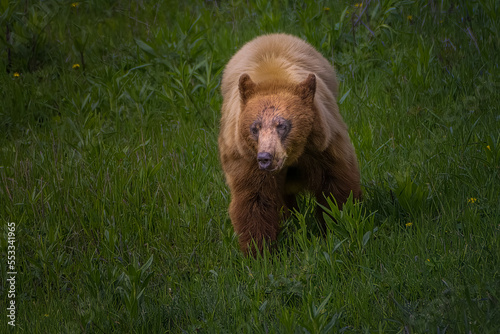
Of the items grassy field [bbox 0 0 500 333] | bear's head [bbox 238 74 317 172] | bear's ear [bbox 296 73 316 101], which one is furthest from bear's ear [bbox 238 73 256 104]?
grassy field [bbox 0 0 500 333]

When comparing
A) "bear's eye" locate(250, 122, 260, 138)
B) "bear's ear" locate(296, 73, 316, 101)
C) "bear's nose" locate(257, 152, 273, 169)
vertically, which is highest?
"bear's ear" locate(296, 73, 316, 101)

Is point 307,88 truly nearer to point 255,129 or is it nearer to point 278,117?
point 278,117

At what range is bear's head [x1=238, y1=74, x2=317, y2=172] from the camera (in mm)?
3637

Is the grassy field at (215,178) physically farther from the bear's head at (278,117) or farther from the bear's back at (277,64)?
the bear's back at (277,64)

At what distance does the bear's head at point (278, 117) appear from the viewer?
3.64 meters

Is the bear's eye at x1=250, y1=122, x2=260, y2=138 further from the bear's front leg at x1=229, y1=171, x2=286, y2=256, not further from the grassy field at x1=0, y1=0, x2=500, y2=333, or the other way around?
the grassy field at x1=0, y1=0, x2=500, y2=333

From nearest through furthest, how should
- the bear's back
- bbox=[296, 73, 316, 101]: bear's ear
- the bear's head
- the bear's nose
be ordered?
the bear's nose < the bear's head < bbox=[296, 73, 316, 101]: bear's ear < the bear's back

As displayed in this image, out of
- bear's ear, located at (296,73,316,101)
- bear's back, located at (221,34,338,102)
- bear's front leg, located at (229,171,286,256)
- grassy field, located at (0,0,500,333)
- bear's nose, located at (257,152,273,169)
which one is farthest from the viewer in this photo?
bear's back, located at (221,34,338,102)

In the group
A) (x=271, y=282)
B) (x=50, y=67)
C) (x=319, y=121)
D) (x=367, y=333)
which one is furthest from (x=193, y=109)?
(x=367, y=333)

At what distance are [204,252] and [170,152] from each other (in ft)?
4.89

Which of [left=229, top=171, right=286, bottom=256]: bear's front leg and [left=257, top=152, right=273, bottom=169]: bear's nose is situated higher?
[left=257, top=152, right=273, bottom=169]: bear's nose

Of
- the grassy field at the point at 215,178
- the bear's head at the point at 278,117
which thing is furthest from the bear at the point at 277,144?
the grassy field at the point at 215,178

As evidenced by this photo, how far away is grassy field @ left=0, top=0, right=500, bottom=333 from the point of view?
10.8ft

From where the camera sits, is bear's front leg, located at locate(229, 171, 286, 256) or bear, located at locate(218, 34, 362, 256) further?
bear's front leg, located at locate(229, 171, 286, 256)
